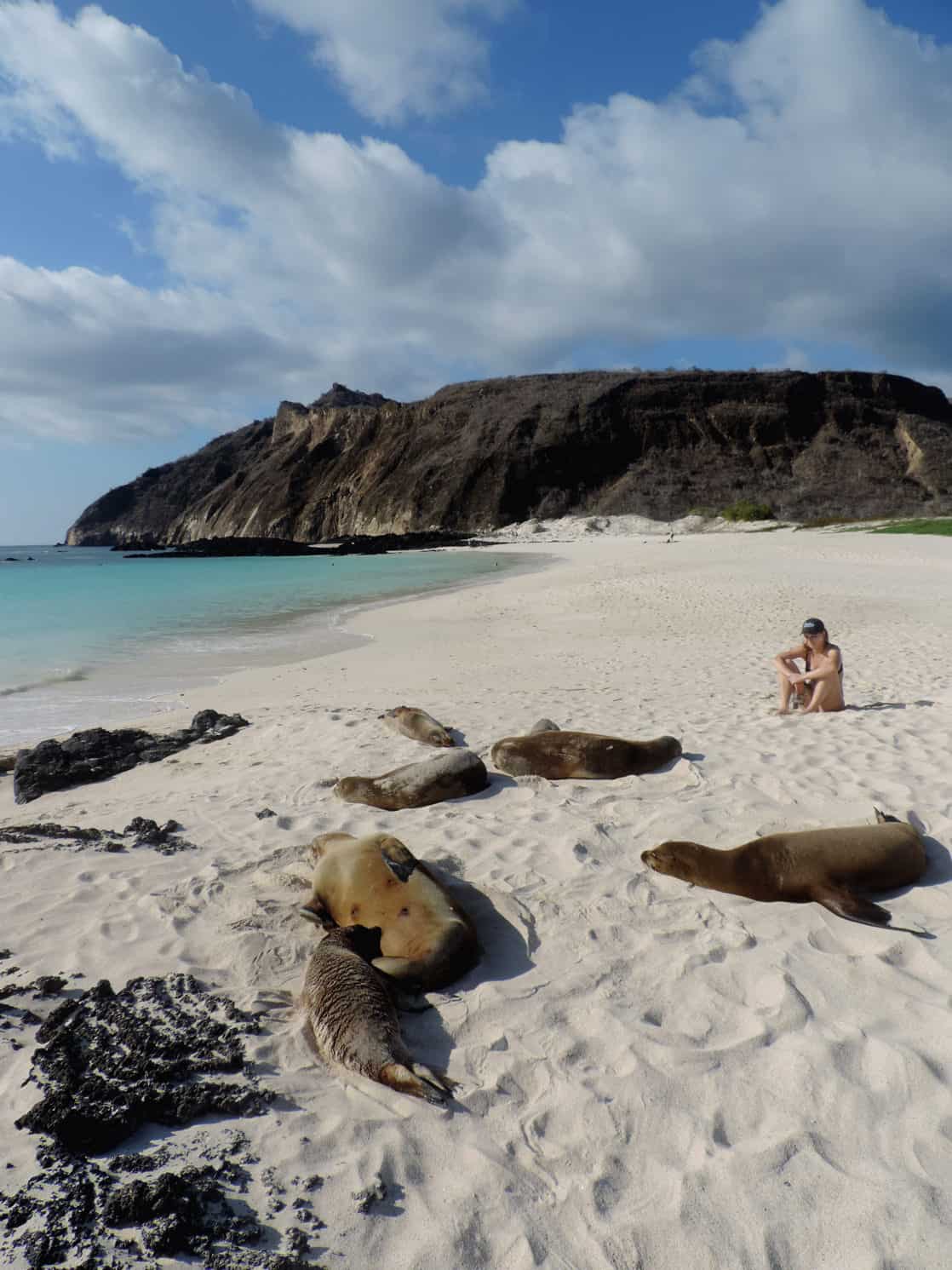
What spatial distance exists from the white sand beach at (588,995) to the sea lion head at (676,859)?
8 centimetres

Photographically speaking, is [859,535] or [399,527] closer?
[859,535]

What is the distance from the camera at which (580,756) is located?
6.22 meters

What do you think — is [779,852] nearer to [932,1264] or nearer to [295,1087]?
[932,1264]

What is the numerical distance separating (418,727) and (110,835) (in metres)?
3.03

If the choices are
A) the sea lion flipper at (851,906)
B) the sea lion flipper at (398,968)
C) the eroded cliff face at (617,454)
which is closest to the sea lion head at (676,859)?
the sea lion flipper at (851,906)

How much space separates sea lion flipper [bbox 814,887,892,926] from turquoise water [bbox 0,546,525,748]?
8.35 meters

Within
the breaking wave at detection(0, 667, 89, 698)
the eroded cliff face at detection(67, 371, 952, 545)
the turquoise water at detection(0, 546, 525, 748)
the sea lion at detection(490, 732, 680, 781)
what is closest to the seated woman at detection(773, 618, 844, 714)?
the sea lion at detection(490, 732, 680, 781)

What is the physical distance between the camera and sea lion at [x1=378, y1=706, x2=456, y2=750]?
7305mm

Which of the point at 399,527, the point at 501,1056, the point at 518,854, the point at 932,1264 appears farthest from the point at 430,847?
the point at 399,527

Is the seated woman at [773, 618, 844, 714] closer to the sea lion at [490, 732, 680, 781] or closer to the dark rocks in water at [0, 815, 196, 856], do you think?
the sea lion at [490, 732, 680, 781]

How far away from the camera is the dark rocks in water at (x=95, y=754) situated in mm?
6910

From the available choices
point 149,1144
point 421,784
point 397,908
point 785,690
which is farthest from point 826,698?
point 149,1144

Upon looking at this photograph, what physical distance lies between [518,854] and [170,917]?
1.99m

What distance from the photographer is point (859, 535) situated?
3603cm
